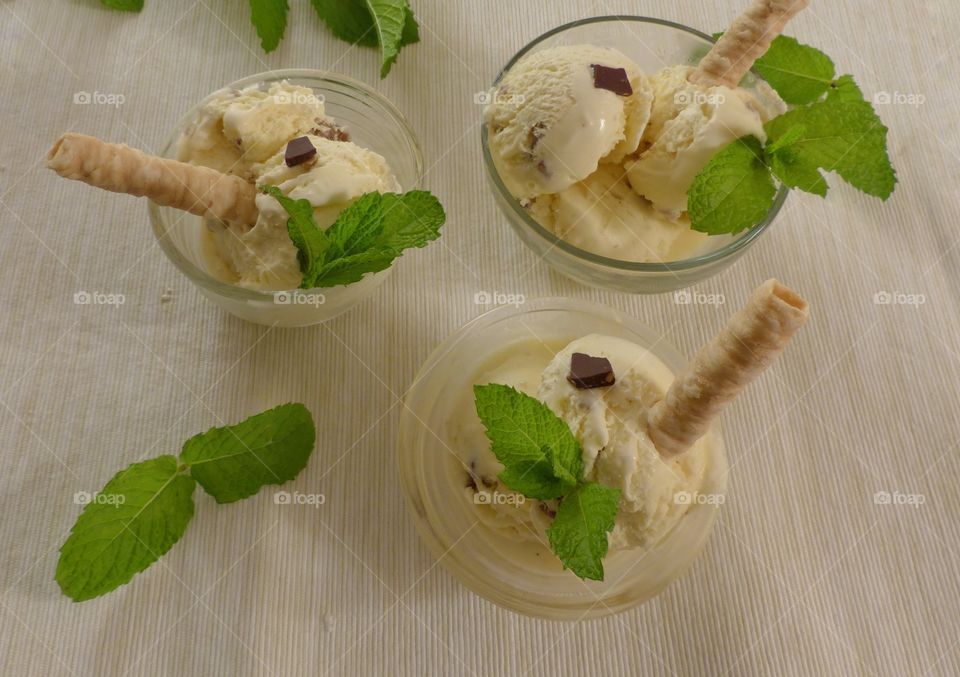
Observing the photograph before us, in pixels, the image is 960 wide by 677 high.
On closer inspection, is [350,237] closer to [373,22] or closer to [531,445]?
[531,445]

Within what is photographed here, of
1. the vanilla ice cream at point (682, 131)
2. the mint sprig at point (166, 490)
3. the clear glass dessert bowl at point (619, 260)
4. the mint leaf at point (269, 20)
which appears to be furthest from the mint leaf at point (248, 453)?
the mint leaf at point (269, 20)

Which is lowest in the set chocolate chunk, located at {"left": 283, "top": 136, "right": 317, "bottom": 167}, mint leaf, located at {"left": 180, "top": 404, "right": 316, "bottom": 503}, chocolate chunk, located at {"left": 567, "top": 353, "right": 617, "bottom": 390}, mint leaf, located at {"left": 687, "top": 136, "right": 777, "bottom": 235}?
mint leaf, located at {"left": 180, "top": 404, "right": 316, "bottom": 503}

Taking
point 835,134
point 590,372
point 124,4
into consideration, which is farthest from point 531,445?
point 124,4

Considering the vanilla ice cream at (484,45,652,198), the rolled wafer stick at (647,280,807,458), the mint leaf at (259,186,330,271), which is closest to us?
the rolled wafer stick at (647,280,807,458)

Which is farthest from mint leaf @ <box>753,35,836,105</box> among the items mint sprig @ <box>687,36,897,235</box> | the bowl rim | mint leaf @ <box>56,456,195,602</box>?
mint leaf @ <box>56,456,195,602</box>

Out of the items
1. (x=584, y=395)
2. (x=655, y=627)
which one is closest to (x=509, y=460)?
(x=584, y=395)

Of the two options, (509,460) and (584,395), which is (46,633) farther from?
(584,395)

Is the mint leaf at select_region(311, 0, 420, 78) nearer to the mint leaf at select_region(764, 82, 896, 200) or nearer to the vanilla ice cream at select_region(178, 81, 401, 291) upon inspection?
the vanilla ice cream at select_region(178, 81, 401, 291)

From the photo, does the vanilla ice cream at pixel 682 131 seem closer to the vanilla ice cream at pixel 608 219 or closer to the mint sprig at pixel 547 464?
the vanilla ice cream at pixel 608 219
